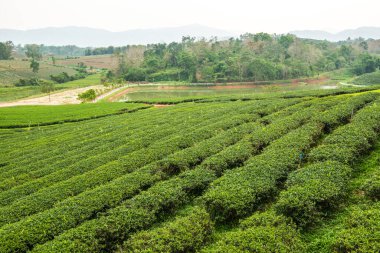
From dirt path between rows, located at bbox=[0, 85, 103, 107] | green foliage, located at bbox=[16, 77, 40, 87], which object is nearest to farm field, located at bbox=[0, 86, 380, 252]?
dirt path between rows, located at bbox=[0, 85, 103, 107]

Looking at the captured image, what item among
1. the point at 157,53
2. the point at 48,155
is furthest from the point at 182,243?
the point at 157,53

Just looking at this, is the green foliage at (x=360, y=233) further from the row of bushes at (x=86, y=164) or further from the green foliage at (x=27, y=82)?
the green foliage at (x=27, y=82)

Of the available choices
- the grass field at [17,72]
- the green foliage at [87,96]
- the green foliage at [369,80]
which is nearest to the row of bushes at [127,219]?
the green foliage at [87,96]

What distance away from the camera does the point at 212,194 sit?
13.0m

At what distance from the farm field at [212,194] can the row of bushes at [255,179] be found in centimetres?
5

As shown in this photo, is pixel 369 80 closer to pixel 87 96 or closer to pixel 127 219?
pixel 87 96

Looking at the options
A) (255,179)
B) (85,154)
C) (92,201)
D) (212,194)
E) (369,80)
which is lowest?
(85,154)

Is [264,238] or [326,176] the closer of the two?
[264,238]

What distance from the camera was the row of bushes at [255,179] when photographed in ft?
41.0

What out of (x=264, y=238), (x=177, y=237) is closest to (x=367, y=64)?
(x=264, y=238)

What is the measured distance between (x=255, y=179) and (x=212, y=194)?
2307mm

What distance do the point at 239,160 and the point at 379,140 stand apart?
8.97 metres

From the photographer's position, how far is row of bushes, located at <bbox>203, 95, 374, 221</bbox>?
1250 centimetres

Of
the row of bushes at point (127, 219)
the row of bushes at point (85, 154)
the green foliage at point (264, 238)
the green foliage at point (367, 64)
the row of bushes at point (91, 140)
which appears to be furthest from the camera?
the green foliage at point (367, 64)
